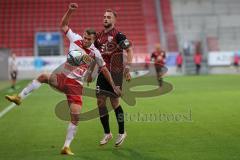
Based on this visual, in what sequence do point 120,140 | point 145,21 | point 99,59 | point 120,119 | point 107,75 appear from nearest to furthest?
point 99,59 → point 107,75 → point 120,140 → point 120,119 → point 145,21

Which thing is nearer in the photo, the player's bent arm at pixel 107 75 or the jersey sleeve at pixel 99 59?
the jersey sleeve at pixel 99 59

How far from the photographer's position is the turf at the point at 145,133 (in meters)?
8.84

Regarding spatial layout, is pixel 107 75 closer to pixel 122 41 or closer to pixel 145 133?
pixel 122 41

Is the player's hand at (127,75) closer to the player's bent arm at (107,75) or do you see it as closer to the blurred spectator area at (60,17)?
Result: the player's bent arm at (107,75)

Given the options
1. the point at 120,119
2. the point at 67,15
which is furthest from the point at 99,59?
the point at 120,119

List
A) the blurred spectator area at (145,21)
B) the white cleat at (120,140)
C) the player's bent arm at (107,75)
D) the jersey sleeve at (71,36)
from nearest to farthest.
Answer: the jersey sleeve at (71,36), the player's bent arm at (107,75), the white cleat at (120,140), the blurred spectator area at (145,21)

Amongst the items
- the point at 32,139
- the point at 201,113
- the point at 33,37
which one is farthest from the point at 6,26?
the point at 32,139

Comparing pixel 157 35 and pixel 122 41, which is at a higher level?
pixel 122 41

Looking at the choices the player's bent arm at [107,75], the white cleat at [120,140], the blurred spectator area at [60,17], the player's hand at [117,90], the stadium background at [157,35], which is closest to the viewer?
the player's bent arm at [107,75]

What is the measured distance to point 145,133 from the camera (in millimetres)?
11117

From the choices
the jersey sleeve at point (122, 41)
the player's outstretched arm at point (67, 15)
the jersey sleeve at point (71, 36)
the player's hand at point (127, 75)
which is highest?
the player's outstretched arm at point (67, 15)

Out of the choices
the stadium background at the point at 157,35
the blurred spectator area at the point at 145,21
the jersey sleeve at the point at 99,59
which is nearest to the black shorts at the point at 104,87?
the jersey sleeve at the point at 99,59

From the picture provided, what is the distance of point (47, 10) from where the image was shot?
44.2m

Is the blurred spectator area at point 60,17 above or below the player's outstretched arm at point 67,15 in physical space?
below
